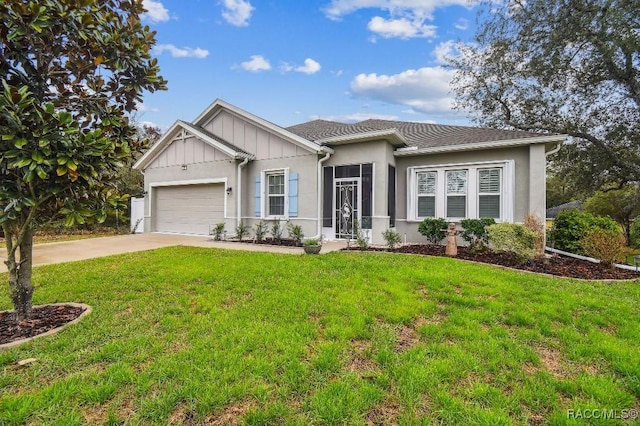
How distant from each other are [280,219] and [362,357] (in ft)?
28.7

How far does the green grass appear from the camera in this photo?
249cm

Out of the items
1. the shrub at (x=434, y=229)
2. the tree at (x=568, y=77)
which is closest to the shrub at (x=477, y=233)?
the shrub at (x=434, y=229)

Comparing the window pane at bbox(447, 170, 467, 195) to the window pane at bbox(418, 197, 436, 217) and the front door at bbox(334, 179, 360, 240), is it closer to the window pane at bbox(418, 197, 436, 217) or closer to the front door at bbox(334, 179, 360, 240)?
the window pane at bbox(418, 197, 436, 217)

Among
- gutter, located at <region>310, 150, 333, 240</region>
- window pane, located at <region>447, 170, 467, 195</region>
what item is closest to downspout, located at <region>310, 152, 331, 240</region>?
gutter, located at <region>310, 150, 333, 240</region>

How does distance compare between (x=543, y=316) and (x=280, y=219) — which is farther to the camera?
(x=280, y=219)

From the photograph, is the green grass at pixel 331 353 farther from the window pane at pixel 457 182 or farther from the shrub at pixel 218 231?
the shrub at pixel 218 231

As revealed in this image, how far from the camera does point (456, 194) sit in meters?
10.4

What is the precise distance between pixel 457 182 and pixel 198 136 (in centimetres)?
1000

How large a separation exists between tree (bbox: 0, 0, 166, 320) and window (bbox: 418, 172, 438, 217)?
8.80 metres

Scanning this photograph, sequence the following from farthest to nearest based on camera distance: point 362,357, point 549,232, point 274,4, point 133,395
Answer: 1. point 274,4
2. point 549,232
3. point 362,357
4. point 133,395

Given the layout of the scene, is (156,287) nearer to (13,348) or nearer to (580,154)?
(13,348)

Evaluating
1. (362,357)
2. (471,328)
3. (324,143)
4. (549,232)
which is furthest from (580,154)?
(362,357)

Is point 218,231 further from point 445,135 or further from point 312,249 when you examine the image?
point 445,135

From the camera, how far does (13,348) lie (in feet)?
11.1
